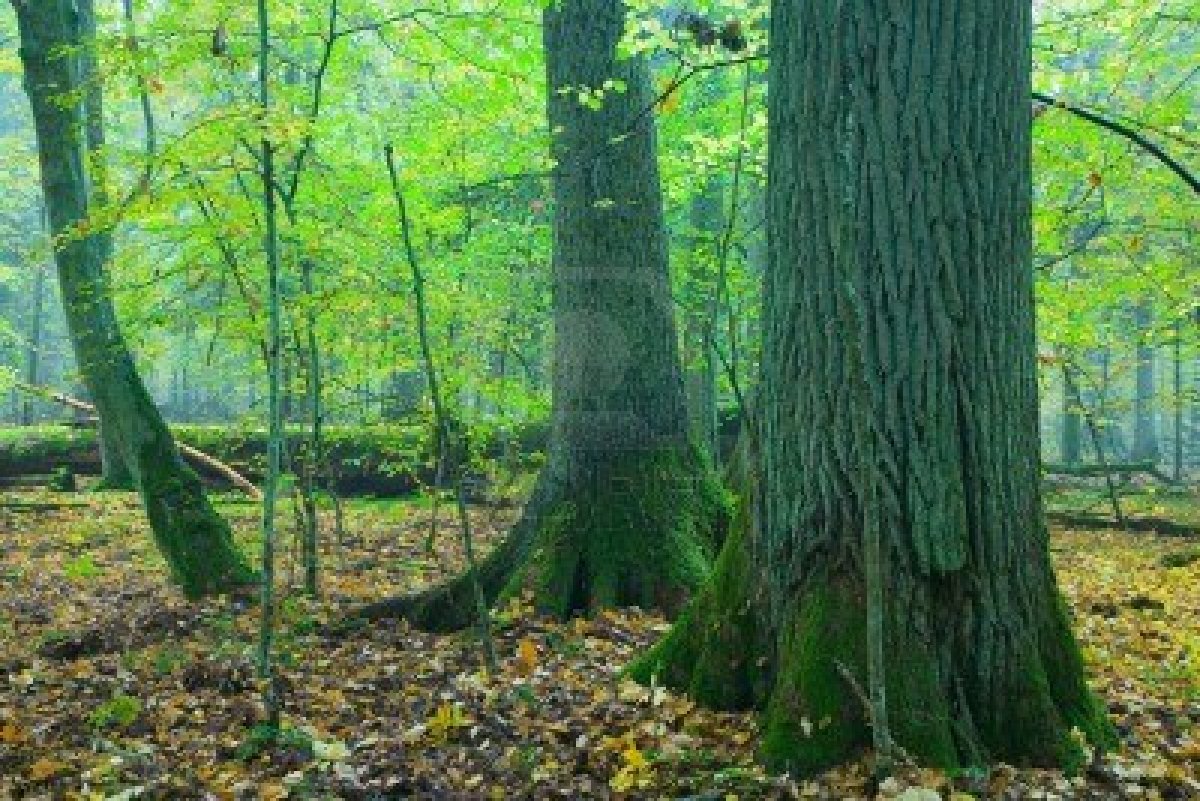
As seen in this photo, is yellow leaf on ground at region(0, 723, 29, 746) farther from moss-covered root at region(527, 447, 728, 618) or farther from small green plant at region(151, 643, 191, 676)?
moss-covered root at region(527, 447, 728, 618)

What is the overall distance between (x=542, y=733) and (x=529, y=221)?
10.9 meters

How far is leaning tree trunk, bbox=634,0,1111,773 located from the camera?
336cm

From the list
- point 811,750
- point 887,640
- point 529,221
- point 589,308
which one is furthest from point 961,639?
point 529,221

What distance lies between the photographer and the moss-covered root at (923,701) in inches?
130

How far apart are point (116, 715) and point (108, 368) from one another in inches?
137

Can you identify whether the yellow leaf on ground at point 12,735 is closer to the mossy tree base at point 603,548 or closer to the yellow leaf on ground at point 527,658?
the mossy tree base at point 603,548

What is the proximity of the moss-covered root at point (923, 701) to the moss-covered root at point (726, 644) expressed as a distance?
1.13 feet

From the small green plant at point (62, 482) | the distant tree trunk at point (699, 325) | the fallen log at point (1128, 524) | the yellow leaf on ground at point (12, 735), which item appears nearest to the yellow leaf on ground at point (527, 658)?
the yellow leaf on ground at point (12, 735)

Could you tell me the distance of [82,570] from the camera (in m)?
9.16

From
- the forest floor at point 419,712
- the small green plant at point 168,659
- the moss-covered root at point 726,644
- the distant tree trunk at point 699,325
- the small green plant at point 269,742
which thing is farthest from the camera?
the distant tree trunk at point 699,325

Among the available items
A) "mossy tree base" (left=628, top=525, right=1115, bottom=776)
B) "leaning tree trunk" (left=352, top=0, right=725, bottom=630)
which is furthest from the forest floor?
"leaning tree trunk" (left=352, top=0, right=725, bottom=630)

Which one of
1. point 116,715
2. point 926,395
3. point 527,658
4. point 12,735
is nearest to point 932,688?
point 926,395

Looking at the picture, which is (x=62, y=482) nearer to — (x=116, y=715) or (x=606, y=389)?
(x=116, y=715)

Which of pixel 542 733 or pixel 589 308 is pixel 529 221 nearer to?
pixel 589 308
